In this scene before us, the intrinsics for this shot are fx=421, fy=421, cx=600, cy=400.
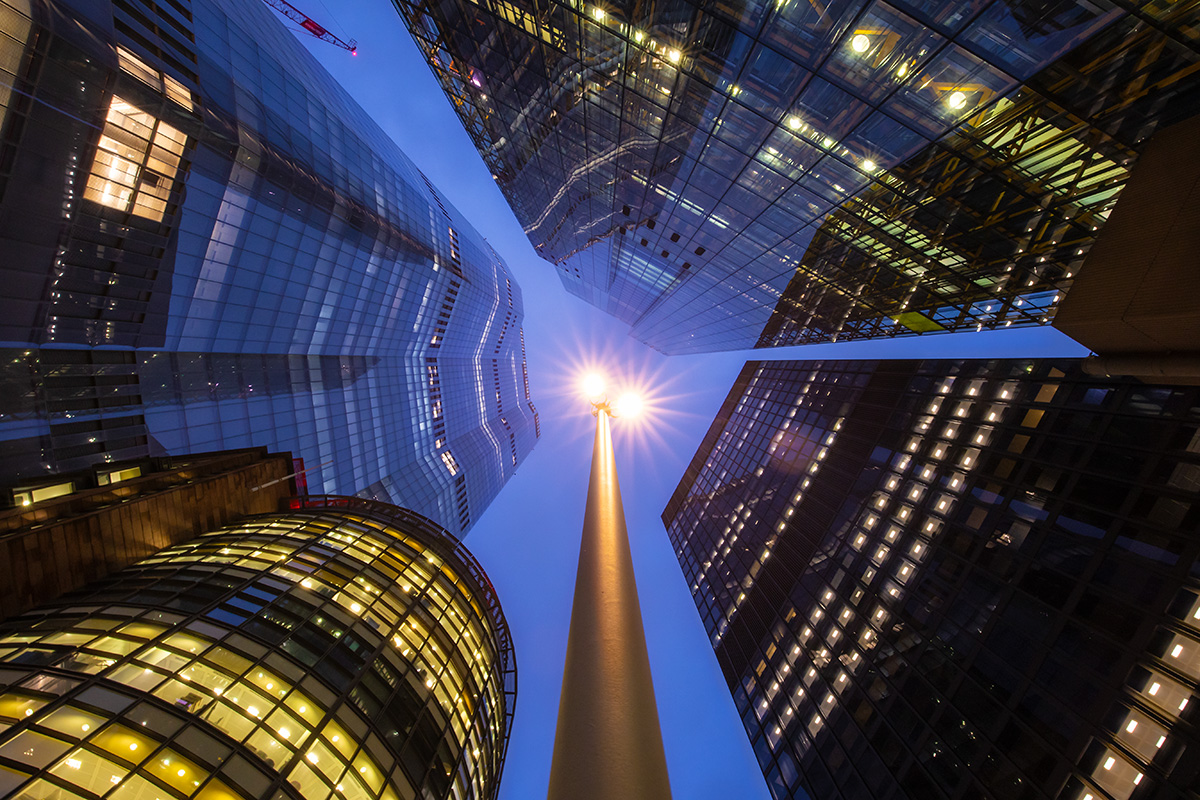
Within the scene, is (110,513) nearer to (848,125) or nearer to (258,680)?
(258,680)

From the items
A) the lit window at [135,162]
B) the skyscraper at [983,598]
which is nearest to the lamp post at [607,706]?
the skyscraper at [983,598]

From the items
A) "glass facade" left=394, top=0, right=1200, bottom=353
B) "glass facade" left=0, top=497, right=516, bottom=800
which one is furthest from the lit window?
"glass facade" left=0, top=497, right=516, bottom=800

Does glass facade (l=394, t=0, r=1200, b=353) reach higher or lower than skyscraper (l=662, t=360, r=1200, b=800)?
higher

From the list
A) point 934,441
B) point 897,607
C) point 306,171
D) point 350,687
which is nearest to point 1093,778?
point 897,607

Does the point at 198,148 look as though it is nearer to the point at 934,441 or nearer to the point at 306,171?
the point at 306,171

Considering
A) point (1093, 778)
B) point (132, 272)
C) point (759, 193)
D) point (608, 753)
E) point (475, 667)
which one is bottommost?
point (475, 667)

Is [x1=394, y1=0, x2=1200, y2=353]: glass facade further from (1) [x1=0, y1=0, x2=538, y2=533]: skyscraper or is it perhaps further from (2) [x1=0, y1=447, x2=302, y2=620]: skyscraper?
(2) [x1=0, y1=447, x2=302, y2=620]: skyscraper
